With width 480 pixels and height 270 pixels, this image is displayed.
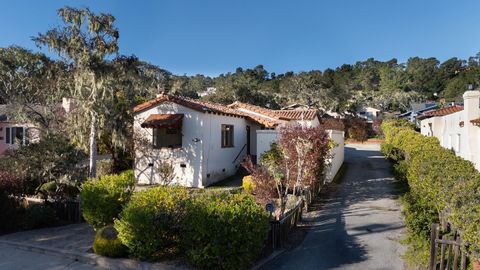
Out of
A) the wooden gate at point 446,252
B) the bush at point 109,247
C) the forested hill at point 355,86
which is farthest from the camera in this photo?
the forested hill at point 355,86

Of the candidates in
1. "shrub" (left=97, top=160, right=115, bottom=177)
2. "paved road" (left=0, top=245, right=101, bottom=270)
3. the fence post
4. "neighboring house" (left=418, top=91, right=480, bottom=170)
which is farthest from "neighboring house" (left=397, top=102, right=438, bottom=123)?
"paved road" (left=0, top=245, right=101, bottom=270)

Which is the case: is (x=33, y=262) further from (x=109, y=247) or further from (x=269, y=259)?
(x=269, y=259)

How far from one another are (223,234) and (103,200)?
4557 millimetres

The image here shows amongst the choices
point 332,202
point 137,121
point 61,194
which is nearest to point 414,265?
point 332,202

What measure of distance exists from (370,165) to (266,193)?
15.4 metres

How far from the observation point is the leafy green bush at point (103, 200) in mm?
10000

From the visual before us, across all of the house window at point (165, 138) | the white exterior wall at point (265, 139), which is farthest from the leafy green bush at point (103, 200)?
the house window at point (165, 138)

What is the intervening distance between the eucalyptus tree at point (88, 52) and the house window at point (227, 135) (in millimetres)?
6569

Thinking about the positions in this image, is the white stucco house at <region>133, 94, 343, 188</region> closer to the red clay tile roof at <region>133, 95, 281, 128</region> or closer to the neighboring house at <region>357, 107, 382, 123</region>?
the red clay tile roof at <region>133, 95, 281, 128</region>

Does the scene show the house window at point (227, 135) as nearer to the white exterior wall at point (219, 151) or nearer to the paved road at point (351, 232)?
the white exterior wall at point (219, 151)

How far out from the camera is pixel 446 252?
6.55 m

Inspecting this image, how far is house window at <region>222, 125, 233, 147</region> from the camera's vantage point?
2019 cm

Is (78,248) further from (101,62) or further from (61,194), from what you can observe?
(101,62)

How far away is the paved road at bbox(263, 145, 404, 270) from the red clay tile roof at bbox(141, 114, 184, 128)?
811 cm
